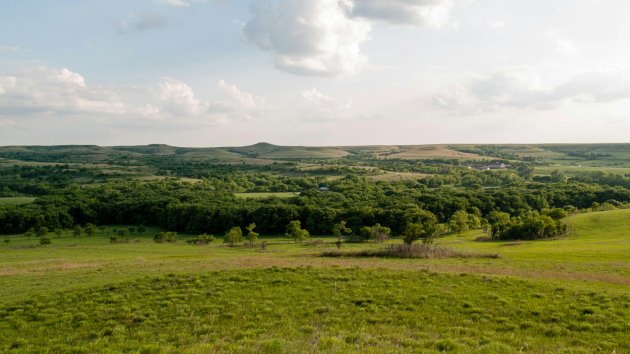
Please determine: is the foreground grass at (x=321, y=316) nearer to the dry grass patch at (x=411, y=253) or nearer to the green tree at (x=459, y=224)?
the dry grass patch at (x=411, y=253)

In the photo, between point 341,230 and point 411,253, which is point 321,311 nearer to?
point 411,253

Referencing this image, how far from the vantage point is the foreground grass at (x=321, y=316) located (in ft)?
51.2

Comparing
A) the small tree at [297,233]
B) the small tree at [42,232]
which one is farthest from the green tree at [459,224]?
the small tree at [42,232]

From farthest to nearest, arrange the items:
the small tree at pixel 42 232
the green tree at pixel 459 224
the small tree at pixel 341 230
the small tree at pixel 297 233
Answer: the small tree at pixel 341 230 < the small tree at pixel 42 232 < the green tree at pixel 459 224 < the small tree at pixel 297 233

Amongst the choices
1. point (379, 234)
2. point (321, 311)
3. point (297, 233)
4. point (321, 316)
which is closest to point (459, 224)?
point (379, 234)

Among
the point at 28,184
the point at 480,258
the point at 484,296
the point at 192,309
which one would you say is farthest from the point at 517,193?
the point at 28,184

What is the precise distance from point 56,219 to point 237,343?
398 feet

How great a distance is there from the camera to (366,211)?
356 feet

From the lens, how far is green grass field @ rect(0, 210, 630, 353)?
15.7 meters

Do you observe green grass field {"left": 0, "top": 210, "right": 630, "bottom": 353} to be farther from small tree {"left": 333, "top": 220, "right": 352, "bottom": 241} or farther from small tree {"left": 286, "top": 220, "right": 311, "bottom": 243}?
small tree {"left": 333, "top": 220, "right": 352, "bottom": 241}

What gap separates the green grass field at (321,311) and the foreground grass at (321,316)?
6 centimetres

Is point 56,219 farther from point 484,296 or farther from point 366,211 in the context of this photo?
point 484,296

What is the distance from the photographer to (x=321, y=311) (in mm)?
20359

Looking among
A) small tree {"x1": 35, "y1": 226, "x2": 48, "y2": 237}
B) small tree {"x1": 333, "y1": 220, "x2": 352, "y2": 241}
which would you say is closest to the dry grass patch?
small tree {"x1": 333, "y1": 220, "x2": 352, "y2": 241}
